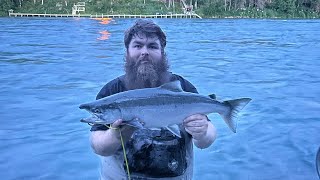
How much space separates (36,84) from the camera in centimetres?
1535

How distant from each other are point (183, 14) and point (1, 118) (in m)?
73.1

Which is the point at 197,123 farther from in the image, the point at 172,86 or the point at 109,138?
the point at 109,138

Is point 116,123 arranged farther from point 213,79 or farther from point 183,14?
point 183,14

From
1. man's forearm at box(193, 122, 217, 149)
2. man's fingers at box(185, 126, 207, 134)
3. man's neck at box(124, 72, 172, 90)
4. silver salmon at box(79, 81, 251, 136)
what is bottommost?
man's forearm at box(193, 122, 217, 149)

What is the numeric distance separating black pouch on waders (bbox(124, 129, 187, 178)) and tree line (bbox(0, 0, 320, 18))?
263 ft

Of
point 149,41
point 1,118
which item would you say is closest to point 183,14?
point 1,118

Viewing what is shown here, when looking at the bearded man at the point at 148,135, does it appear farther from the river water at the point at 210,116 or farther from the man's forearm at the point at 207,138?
the river water at the point at 210,116

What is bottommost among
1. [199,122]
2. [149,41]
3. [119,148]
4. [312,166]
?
[312,166]

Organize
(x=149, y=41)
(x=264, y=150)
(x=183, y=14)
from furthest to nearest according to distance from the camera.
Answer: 1. (x=183, y=14)
2. (x=264, y=150)
3. (x=149, y=41)

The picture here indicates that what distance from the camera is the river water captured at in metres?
7.98

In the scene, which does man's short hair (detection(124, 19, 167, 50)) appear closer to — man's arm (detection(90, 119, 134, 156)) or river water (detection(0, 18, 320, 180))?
man's arm (detection(90, 119, 134, 156))

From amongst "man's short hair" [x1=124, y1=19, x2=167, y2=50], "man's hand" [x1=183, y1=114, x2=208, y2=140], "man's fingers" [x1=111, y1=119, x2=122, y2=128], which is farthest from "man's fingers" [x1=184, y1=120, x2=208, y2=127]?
"man's short hair" [x1=124, y1=19, x2=167, y2=50]

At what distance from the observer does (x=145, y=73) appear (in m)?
3.62

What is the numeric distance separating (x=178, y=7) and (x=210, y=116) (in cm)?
8104
